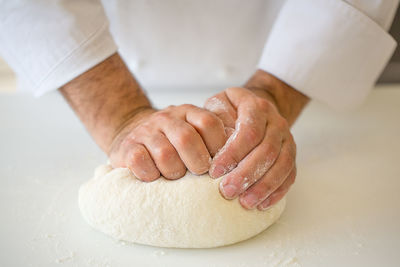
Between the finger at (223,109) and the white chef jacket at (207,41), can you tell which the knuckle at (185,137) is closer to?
the finger at (223,109)

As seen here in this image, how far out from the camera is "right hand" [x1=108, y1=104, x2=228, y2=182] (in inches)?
36.1

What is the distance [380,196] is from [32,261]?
35.2 inches

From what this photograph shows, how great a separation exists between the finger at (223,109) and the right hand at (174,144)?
51mm

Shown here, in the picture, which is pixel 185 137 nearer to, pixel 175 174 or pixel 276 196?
pixel 175 174

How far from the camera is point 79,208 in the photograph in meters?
1.03

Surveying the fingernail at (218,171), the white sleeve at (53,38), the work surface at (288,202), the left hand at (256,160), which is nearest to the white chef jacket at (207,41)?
the white sleeve at (53,38)

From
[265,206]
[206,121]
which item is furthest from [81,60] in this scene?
[265,206]

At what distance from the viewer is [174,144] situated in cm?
92

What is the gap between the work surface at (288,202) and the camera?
2.92 ft

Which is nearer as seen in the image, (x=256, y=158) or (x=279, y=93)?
(x=256, y=158)

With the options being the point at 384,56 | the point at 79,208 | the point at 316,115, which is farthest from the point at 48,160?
A: the point at 384,56

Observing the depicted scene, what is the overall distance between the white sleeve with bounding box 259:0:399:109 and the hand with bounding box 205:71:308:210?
0.84 ft

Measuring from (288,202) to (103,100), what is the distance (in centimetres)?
57

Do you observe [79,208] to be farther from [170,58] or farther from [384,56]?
[384,56]
